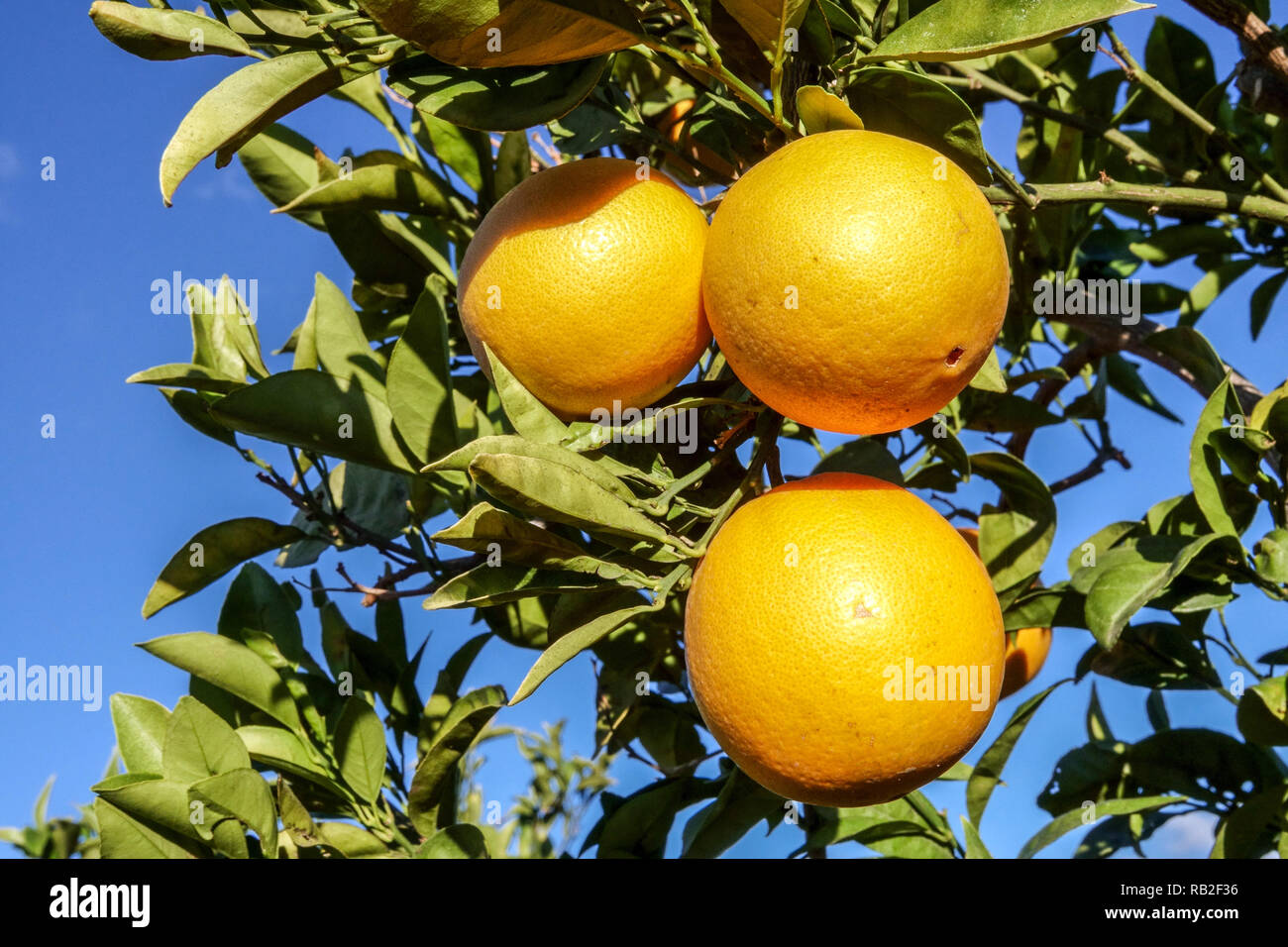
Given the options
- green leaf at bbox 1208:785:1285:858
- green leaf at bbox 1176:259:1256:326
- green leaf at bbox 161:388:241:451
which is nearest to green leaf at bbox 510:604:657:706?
green leaf at bbox 161:388:241:451

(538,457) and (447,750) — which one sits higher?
(538,457)

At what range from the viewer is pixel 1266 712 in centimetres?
144

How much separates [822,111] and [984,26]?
16 cm

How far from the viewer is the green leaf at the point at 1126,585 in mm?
→ 1166

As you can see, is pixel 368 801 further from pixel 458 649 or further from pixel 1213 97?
pixel 1213 97

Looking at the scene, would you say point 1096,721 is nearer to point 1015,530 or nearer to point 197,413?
point 1015,530

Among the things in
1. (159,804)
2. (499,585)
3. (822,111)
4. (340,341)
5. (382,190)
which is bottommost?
(159,804)

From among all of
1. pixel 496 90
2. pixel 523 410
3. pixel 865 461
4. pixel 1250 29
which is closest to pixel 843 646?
pixel 523 410

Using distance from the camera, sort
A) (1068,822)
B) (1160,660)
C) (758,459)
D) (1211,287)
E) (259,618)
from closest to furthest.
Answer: (758,459) < (1068,822) < (259,618) < (1160,660) < (1211,287)

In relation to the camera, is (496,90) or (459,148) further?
(459,148)

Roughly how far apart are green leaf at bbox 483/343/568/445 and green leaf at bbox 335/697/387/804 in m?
0.64

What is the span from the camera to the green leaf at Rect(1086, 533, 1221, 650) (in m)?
1.17
